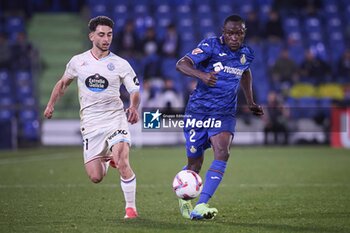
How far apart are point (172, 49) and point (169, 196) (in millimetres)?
14679

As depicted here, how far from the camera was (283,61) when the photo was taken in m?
25.0

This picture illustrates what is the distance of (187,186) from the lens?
8.91 m

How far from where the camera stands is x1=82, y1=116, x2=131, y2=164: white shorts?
29.7ft

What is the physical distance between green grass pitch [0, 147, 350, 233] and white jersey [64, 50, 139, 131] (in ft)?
3.98

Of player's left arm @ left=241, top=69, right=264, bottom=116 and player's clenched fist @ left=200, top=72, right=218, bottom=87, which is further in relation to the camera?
player's left arm @ left=241, top=69, right=264, bottom=116

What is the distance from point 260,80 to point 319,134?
125 inches

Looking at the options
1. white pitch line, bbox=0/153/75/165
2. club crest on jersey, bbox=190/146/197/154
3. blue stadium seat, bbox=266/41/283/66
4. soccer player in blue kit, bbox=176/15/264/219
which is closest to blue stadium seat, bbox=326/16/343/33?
blue stadium seat, bbox=266/41/283/66

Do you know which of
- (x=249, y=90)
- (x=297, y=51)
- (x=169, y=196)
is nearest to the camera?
(x=249, y=90)

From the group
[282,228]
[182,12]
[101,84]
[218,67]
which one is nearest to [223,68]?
[218,67]

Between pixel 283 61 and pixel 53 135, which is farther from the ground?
pixel 283 61

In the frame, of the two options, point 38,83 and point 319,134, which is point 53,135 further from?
point 319,134

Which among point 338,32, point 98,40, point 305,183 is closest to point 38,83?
point 338,32

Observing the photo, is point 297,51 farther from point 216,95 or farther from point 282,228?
point 282,228

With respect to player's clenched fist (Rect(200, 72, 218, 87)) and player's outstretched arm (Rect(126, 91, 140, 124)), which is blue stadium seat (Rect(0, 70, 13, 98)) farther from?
player's clenched fist (Rect(200, 72, 218, 87))
